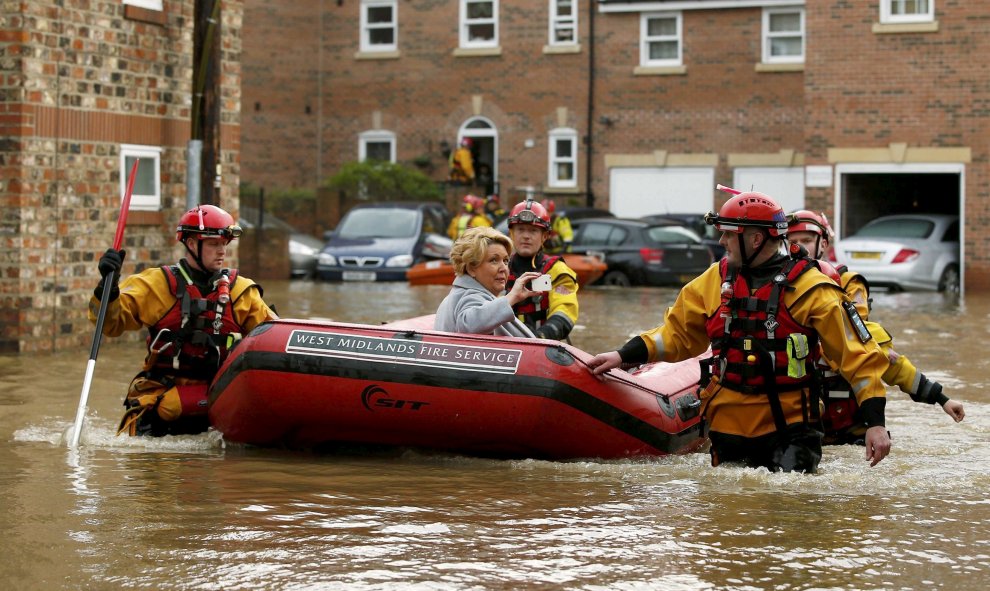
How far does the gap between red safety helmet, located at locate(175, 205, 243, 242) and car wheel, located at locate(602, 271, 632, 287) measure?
1725 centimetres

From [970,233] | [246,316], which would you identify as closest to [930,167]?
[970,233]

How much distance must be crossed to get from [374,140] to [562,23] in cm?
552

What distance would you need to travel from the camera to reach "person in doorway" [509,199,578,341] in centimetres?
1010

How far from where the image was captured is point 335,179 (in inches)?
1355

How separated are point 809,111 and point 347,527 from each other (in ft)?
69.7

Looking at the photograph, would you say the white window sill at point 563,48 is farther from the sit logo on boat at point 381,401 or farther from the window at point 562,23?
the sit logo on boat at point 381,401

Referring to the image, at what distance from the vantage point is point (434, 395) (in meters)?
8.64

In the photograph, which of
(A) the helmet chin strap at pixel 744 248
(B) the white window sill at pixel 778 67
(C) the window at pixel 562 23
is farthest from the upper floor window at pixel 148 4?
(C) the window at pixel 562 23

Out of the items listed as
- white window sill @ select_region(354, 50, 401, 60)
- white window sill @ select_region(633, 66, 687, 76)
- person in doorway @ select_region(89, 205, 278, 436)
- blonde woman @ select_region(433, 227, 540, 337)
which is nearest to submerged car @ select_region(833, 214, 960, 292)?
white window sill @ select_region(633, 66, 687, 76)

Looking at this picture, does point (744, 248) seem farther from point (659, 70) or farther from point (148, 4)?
point (659, 70)

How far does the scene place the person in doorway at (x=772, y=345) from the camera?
287 inches

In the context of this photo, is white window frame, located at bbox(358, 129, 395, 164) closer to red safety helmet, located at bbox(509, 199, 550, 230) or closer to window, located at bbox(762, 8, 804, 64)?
window, located at bbox(762, 8, 804, 64)

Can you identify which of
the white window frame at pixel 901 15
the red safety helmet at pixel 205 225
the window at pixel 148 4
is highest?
the white window frame at pixel 901 15

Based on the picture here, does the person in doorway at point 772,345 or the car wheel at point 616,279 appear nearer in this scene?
the person in doorway at point 772,345
